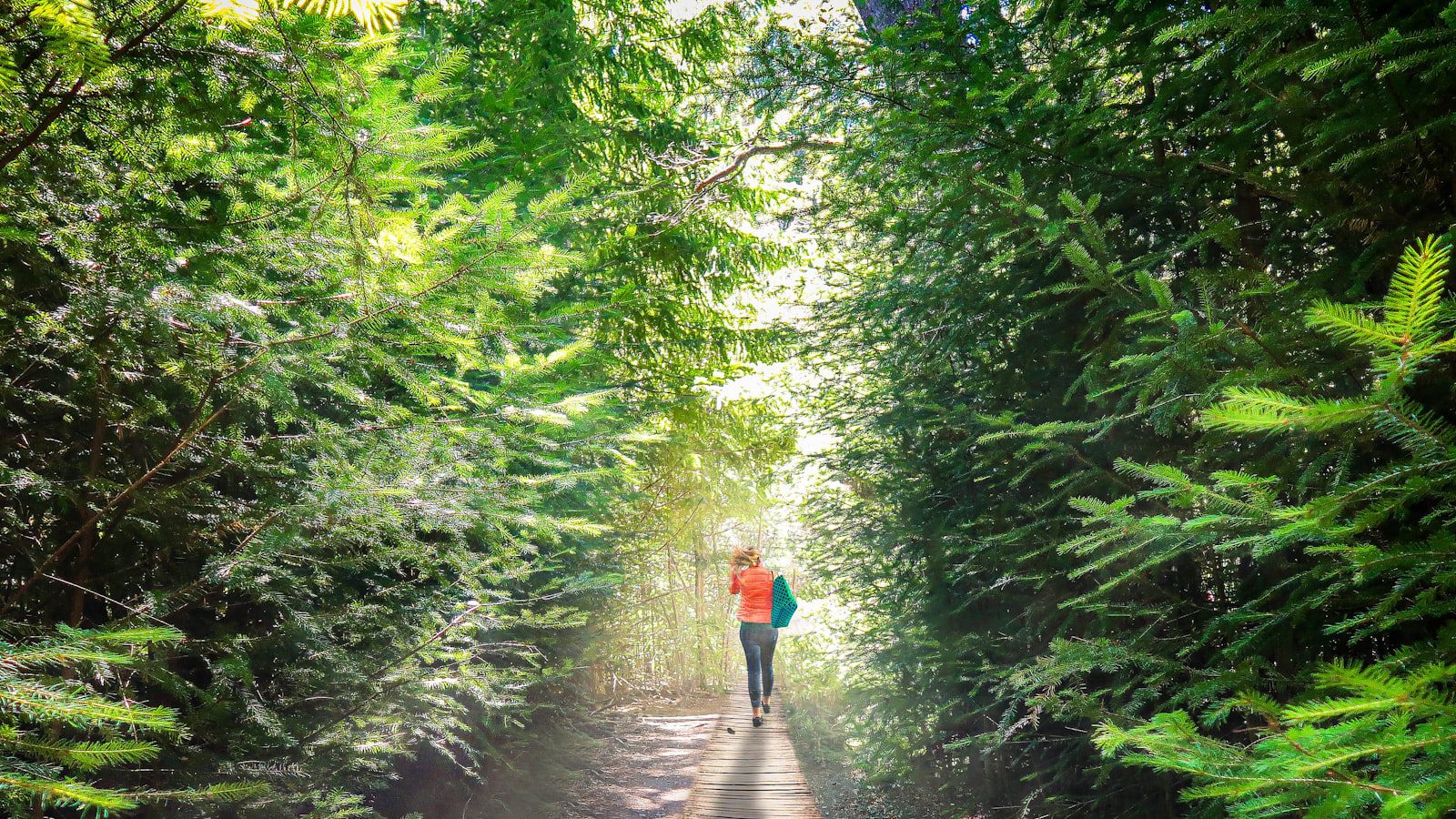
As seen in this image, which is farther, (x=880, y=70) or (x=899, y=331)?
(x=899, y=331)

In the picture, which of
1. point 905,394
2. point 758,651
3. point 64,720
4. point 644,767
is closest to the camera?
point 64,720

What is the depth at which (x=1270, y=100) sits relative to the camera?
7.67 feet

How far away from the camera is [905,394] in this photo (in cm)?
546

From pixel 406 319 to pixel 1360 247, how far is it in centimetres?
337

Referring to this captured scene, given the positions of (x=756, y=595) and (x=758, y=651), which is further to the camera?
(x=758, y=651)

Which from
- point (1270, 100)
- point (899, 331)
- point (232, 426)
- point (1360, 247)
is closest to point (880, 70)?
point (899, 331)

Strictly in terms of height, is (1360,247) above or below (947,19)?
below

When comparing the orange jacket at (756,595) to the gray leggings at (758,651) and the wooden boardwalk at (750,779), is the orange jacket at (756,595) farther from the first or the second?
the wooden boardwalk at (750,779)

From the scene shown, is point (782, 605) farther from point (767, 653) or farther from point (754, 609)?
point (767, 653)

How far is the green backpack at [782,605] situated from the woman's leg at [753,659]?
13.6 inches

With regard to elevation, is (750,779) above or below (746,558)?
below

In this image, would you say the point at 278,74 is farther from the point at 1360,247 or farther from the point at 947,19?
the point at 1360,247

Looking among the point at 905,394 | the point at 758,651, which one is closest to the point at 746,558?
the point at 758,651

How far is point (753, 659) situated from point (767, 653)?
0.23m
